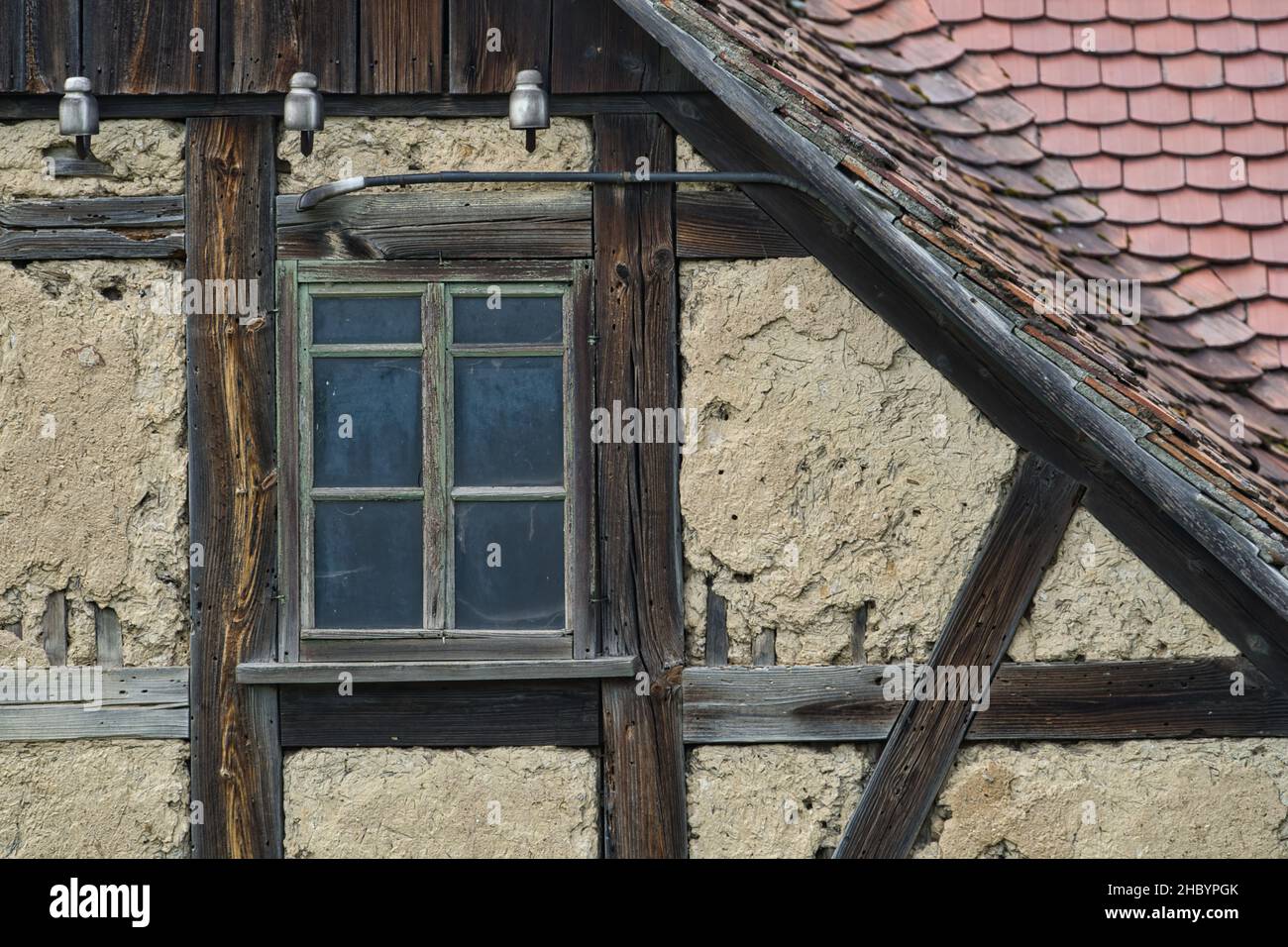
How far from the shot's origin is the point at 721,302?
413cm

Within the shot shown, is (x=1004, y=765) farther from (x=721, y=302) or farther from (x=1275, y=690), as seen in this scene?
(x=721, y=302)

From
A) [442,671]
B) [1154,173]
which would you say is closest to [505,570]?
[442,671]

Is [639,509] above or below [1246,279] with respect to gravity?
below

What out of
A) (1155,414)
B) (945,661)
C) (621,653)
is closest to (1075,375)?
(1155,414)

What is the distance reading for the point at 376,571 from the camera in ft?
13.7

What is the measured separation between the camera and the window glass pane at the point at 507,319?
4203mm

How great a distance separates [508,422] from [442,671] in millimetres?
803

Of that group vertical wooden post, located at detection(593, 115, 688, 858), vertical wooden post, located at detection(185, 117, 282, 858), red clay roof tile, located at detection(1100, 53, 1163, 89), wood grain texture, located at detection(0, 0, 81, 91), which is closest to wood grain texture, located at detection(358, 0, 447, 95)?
vertical wooden post, located at detection(185, 117, 282, 858)

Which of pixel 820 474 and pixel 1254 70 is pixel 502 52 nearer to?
pixel 820 474

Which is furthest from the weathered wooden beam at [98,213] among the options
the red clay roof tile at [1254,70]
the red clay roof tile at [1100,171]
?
the red clay roof tile at [1254,70]

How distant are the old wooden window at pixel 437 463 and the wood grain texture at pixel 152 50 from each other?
0.76 m

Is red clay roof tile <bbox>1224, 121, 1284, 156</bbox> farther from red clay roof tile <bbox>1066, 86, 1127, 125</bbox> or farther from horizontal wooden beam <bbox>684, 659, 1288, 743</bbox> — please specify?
horizontal wooden beam <bbox>684, 659, 1288, 743</bbox>

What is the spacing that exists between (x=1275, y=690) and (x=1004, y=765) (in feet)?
2.74

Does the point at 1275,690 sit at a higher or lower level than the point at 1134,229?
lower
